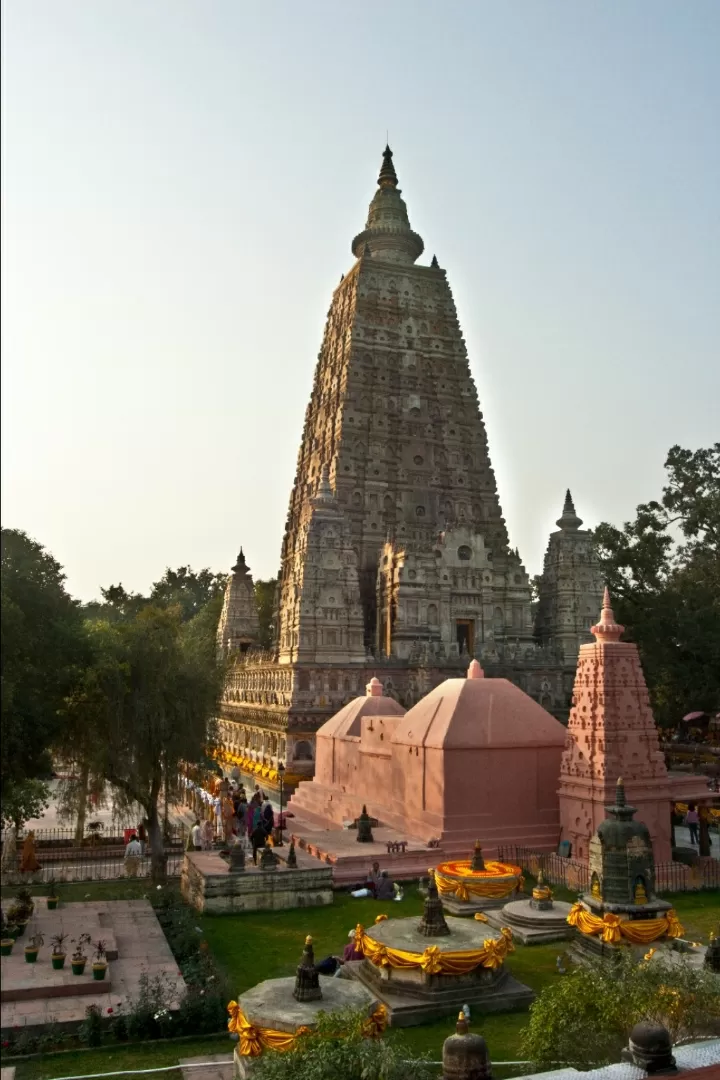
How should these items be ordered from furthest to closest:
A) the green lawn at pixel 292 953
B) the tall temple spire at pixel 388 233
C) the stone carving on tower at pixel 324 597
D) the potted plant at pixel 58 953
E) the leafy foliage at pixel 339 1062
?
the tall temple spire at pixel 388 233, the stone carving on tower at pixel 324 597, the potted plant at pixel 58 953, the green lawn at pixel 292 953, the leafy foliage at pixel 339 1062

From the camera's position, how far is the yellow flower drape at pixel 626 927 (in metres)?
13.0

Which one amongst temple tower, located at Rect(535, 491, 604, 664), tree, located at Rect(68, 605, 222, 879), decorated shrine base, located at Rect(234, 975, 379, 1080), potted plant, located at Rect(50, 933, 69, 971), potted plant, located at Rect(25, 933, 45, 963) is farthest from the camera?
temple tower, located at Rect(535, 491, 604, 664)

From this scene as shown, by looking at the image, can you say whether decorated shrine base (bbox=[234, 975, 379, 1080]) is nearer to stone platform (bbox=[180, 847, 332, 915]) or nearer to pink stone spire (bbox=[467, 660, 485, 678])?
stone platform (bbox=[180, 847, 332, 915])

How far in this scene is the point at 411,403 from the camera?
1939 inches

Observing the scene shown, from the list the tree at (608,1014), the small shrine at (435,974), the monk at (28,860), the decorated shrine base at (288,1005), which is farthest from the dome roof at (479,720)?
the tree at (608,1014)

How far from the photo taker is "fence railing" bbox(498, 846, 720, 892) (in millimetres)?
18516

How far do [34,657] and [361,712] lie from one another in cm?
1337

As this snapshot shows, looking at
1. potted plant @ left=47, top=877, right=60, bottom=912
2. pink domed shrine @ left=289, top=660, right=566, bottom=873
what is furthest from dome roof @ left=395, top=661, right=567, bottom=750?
potted plant @ left=47, top=877, right=60, bottom=912

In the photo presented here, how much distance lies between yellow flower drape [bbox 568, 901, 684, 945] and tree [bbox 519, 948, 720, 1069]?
465 cm

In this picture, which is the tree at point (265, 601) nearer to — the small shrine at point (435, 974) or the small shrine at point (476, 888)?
the small shrine at point (476, 888)

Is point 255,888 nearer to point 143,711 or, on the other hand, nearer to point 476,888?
point 476,888

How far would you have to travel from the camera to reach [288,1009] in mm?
9648

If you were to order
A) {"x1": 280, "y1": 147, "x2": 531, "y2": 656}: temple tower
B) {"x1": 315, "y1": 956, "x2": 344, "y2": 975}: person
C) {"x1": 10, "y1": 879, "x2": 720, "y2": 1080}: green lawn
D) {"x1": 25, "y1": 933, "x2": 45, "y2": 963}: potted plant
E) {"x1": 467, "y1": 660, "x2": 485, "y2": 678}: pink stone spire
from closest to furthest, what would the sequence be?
1. {"x1": 10, "y1": 879, "x2": 720, "y2": 1080}: green lawn
2. {"x1": 315, "y1": 956, "x2": 344, "y2": 975}: person
3. {"x1": 25, "y1": 933, "x2": 45, "y2": 963}: potted plant
4. {"x1": 467, "y1": 660, "x2": 485, "y2": 678}: pink stone spire
5. {"x1": 280, "y1": 147, "x2": 531, "y2": 656}: temple tower

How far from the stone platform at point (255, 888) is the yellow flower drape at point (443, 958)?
5.51 metres
